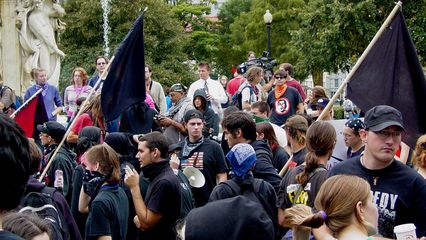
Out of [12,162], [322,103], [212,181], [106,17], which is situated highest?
[106,17]

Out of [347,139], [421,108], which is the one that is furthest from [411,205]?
[347,139]

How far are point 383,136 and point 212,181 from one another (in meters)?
3.71

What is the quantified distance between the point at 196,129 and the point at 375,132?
3.94m

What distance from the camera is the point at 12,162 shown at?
2996mm

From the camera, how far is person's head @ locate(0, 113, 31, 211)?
9.80 feet

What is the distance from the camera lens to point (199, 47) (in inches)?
2707

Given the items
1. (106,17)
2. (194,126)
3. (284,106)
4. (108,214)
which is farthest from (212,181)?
(106,17)

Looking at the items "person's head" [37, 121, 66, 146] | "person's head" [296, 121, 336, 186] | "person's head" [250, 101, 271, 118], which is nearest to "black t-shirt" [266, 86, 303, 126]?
"person's head" [250, 101, 271, 118]

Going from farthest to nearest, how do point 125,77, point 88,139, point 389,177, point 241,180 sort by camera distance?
1. point 125,77
2. point 88,139
3. point 241,180
4. point 389,177

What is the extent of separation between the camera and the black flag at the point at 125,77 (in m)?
9.89

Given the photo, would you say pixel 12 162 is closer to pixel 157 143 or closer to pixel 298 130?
pixel 157 143

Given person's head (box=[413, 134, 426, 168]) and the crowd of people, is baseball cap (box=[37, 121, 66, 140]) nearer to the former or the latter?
the crowd of people

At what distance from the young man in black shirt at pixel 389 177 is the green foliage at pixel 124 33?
127 feet

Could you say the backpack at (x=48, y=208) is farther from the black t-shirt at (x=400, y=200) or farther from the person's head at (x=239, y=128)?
the person's head at (x=239, y=128)
